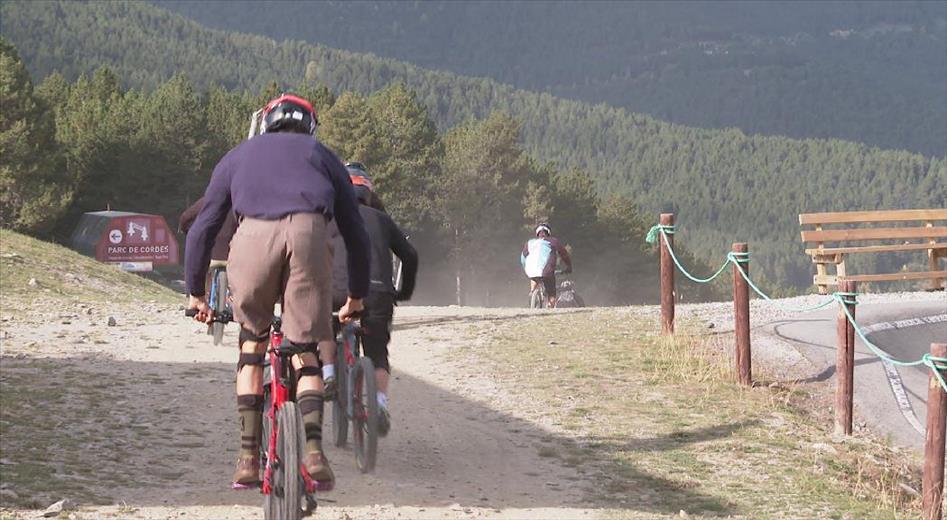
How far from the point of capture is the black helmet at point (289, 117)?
23.1 ft

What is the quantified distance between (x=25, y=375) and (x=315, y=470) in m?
7.24

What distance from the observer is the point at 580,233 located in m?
109

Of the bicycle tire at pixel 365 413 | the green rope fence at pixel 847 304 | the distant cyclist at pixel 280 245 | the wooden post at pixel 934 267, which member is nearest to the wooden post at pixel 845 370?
the green rope fence at pixel 847 304

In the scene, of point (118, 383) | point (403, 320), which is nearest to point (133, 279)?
point (403, 320)

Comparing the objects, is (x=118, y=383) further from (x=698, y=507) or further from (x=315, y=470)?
(x=315, y=470)

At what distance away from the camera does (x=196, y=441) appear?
1074 centimetres

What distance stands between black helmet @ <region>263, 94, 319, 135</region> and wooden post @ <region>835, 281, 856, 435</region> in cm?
771

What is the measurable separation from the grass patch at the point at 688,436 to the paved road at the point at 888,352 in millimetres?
856

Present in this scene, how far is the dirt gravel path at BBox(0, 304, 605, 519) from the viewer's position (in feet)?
29.2

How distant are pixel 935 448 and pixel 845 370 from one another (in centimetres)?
289

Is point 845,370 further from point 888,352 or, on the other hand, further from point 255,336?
point 255,336

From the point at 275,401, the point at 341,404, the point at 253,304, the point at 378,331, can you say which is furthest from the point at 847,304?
the point at 253,304

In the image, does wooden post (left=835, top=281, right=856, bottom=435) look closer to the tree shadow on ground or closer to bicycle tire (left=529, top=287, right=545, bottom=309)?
the tree shadow on ground

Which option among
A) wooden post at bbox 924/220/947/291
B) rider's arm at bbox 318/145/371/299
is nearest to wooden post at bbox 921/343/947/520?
rider's arm at bbox 318/145/371/299
